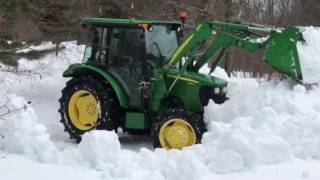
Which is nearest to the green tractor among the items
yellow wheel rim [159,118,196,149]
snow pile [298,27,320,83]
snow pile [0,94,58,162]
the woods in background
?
yellow wheel rim [159,118,196,149]

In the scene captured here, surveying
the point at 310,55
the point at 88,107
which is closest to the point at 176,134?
the point at 88,107

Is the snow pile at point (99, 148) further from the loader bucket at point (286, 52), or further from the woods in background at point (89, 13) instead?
the woods in background at point (89, 13)

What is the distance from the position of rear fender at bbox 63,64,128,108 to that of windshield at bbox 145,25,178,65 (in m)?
0.71

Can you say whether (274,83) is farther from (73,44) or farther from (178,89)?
(73,44)

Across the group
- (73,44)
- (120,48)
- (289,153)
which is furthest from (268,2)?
(289,153)

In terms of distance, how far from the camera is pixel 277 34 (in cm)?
879

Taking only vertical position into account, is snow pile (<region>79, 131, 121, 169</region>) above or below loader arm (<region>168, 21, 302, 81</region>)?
below

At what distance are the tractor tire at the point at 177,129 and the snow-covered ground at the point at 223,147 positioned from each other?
23 cm

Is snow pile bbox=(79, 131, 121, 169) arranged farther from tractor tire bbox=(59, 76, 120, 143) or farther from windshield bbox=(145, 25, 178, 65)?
windshield bbox=(145, 25, 178, 65)

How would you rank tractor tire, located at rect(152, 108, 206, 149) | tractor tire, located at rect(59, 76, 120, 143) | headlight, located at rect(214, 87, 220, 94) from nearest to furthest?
tractor tire, located at rect(152, 108, 206, 149)
headlight, located at rect(214, 87, 220, 94)
tractor tire, located at rect(59, 76, 120, 143)

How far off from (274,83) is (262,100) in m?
0.68

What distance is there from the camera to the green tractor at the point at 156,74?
8.93 m

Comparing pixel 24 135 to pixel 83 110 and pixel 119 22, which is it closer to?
pixel 83 110

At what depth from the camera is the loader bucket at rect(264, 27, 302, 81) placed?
8734 mm
